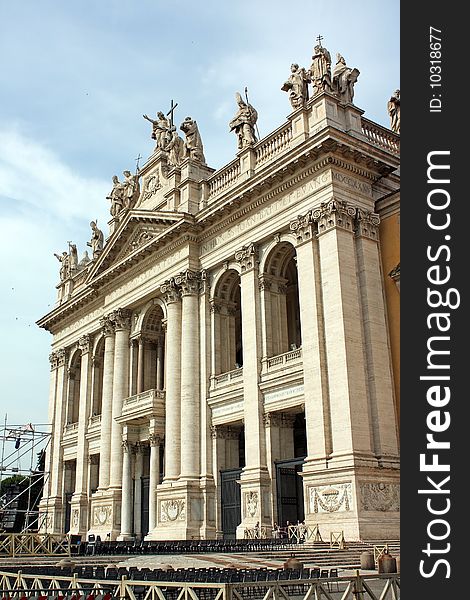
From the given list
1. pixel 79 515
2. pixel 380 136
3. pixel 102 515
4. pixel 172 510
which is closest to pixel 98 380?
pixel 79 515

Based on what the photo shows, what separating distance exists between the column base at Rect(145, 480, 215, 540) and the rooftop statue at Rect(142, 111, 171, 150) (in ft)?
64.3

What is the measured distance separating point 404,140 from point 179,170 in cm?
3006

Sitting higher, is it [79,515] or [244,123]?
[244,123]

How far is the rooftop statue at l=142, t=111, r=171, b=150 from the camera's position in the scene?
40375 mm

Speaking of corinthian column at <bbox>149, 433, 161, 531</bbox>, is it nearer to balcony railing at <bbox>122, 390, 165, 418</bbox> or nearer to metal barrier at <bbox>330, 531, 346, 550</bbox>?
balcony railing at <bbox>122, 390, 165, 418</bbox>

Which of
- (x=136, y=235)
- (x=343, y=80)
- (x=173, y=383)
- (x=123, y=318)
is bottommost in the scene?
(x=173, y=383)

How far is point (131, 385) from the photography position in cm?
3800

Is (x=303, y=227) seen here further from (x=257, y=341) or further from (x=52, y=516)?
(x=52, y=516)

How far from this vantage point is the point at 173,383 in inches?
1299

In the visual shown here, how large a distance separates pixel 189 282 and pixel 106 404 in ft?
33.4

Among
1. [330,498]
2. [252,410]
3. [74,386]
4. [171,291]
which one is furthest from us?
[74,386]

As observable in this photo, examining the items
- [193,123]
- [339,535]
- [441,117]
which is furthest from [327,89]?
[441,117]

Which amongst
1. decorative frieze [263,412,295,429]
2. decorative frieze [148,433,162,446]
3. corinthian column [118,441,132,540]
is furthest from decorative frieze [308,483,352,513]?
corinthian column [118,441,132,540]

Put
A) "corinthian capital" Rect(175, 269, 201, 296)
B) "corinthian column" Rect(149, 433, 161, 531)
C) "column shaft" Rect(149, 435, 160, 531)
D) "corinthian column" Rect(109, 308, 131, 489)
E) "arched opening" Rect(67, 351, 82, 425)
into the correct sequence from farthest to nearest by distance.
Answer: "arched opening" Rect(67, 351, 82, 425), "corinthian column" Rect(109, 308, 131, 489), "corinthian capital" Rect(175, 269, 201, 296), "corinthian column" Rect(149, 433, 161, 531), "column shaft" Rect(149, 435, 160, 531)
